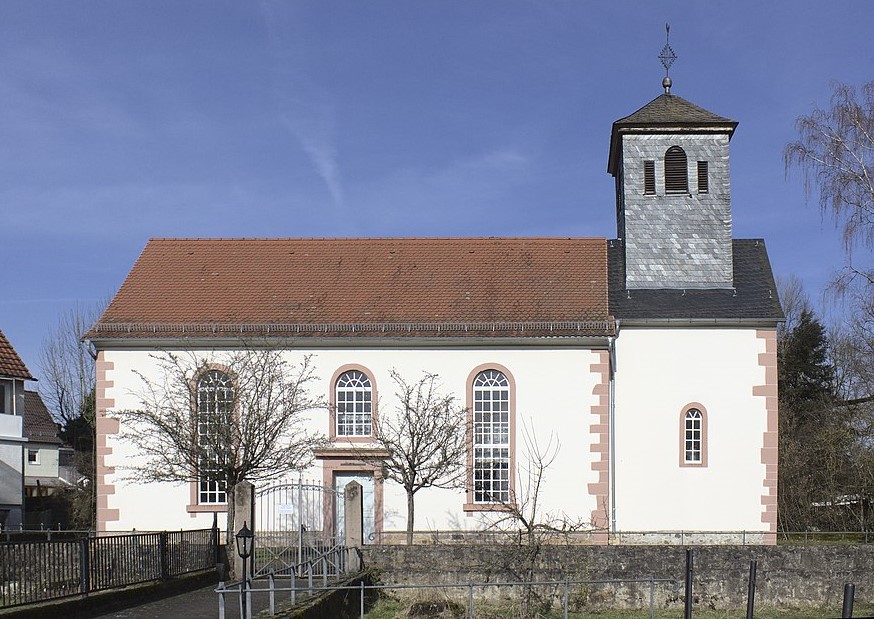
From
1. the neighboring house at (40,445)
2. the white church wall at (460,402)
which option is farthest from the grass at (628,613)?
the neighboring house at (40,445)

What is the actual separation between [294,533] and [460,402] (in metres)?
9.28

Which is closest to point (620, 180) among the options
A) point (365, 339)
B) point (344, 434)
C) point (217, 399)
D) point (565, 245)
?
point (565, 245)

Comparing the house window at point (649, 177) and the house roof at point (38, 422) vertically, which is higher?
the house window at point (649, 177)

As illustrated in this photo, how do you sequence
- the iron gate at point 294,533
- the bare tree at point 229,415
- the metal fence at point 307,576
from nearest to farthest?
1. the metal fence at point 307,576
2. the iron gate at point 294,533
3. the bare tree at point 229,415

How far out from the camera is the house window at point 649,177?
26.1m

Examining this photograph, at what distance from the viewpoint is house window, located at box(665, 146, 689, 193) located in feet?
85.5

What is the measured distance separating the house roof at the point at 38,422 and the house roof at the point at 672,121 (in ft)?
97.7

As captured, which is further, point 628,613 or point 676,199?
point 676,199

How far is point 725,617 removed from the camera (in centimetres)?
1661

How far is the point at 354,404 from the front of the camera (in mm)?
24156

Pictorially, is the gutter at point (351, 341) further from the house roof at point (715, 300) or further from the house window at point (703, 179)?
the house window at point (703, 179)

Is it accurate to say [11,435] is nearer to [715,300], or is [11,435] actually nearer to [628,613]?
[715,300]

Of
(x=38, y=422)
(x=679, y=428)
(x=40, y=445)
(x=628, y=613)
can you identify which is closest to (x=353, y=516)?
(x=628, y=613)

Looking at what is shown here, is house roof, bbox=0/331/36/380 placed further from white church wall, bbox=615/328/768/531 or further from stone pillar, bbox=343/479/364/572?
white church wall, bbox=615/328/768/531
